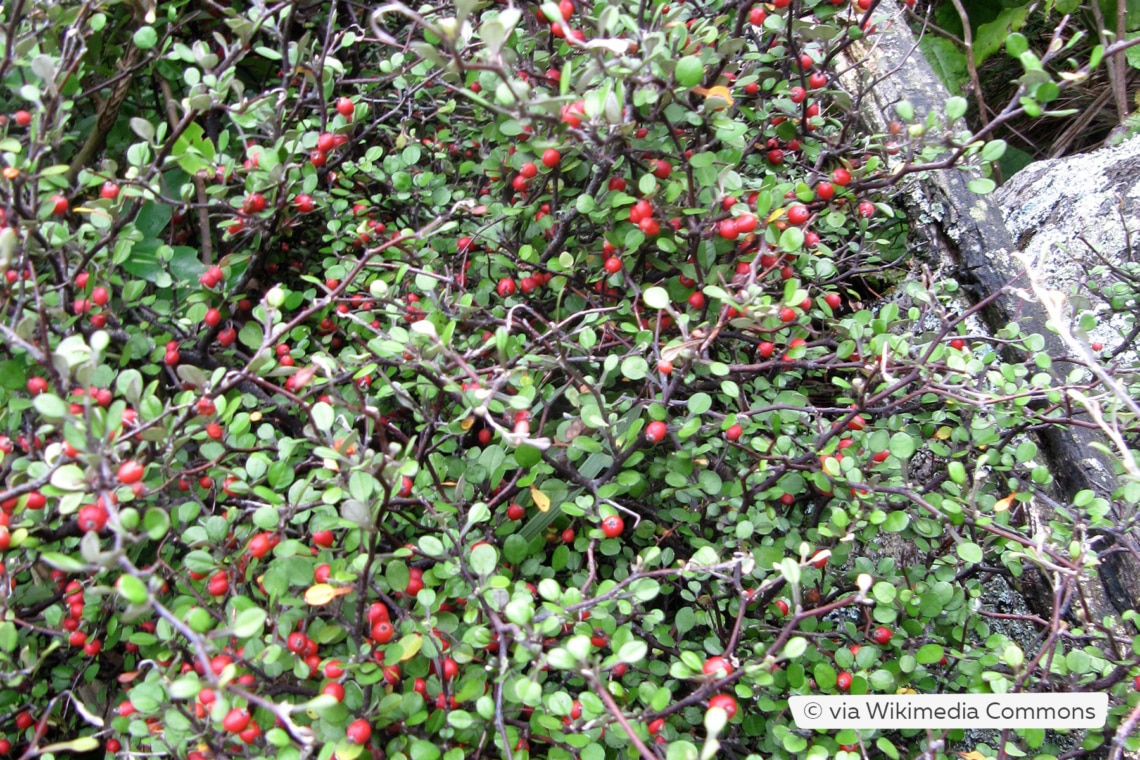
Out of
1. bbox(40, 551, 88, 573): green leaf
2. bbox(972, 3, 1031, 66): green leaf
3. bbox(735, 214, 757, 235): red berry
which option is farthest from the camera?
bbox(972, 3, 1031, 66): green leaf

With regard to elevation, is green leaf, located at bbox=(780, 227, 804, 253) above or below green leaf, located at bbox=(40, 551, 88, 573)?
above

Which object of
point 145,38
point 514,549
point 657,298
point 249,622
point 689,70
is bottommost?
point 514,549

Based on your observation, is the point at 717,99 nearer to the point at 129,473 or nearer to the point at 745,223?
the point at 745,223

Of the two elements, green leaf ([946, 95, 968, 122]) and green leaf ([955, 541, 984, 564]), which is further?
green leaf ([946, 95, 968, 122])

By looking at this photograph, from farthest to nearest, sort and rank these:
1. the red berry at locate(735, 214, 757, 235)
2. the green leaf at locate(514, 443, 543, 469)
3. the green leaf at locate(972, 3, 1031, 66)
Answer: the green leaf at locate(972, 3, 1031, 66) → the red berry at locate(735, 214, 757, 235) → the green leaf at locate(514, 443, 543, 469)

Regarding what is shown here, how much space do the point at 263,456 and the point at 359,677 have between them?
328 millimetres

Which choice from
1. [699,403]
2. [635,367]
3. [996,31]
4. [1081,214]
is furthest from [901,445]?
[996,31]

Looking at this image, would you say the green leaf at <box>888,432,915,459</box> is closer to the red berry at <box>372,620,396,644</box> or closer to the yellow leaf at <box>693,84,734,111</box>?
the yellow leaf at <box>693,84,734,111</box>

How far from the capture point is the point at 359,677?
882 mm

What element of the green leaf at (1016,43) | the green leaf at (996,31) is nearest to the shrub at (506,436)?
the green leaf at (1016,43)

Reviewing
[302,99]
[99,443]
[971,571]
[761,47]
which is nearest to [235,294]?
[302,99]

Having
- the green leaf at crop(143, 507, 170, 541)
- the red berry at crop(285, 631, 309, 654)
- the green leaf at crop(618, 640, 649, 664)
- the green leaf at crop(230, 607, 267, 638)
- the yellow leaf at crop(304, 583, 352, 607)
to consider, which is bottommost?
the red berry at crop(285, 631, 309, 654)

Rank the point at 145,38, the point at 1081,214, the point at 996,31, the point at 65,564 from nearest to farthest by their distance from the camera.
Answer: the point at 65,564 < the point at 145,38 < the point at 1081,214 < the point at 996,31

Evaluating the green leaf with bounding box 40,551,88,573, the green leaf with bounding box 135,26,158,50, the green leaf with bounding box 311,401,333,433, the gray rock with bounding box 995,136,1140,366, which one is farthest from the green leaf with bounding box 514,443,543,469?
the gray rock with bounding box 995,136,1140,366
